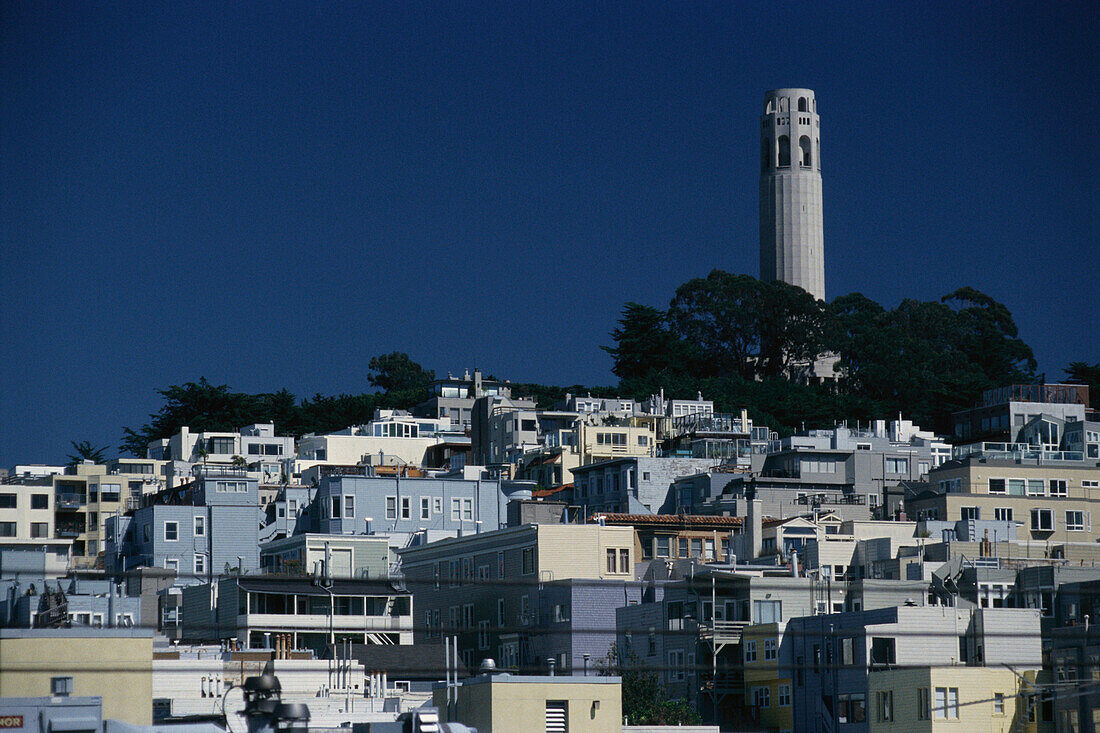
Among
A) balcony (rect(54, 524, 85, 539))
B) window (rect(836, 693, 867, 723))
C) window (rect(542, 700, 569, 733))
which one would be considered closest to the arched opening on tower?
balcony (rect(54, 524, 85, 539))

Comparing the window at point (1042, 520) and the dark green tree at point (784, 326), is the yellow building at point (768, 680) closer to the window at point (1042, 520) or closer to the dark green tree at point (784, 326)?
the window at point (1042, 520)

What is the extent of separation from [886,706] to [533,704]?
36.0 feet

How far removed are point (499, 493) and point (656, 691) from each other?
2837 cm

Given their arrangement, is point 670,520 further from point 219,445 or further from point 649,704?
point 219,445

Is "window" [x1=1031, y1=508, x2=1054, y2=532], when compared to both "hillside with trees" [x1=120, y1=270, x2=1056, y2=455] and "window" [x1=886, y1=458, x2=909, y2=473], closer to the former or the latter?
"window" [x1=886, y1=458, x2=909, y2=473]

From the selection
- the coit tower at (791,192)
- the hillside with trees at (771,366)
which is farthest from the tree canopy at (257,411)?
the coit tower at (791,192)

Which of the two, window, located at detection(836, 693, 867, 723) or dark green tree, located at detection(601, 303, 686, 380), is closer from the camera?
window, located at detection(836, 693, 867, 723)

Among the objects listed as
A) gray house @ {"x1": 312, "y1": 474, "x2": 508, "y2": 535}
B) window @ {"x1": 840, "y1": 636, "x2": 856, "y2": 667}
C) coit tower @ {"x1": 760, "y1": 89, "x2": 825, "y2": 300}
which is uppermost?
coit tower @ {"x1": 760, "y1": 89, "x2": 825, "y2": 300}

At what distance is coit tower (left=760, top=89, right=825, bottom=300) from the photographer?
152875 millimetres

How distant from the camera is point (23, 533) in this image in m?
Result: 84.6

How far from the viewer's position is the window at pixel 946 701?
45500 mm

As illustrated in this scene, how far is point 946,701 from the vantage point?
45.5 m

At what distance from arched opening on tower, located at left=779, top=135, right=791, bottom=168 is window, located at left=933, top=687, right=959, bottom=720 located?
4505 inches

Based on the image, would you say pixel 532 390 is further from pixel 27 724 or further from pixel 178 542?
pixel 27 724
